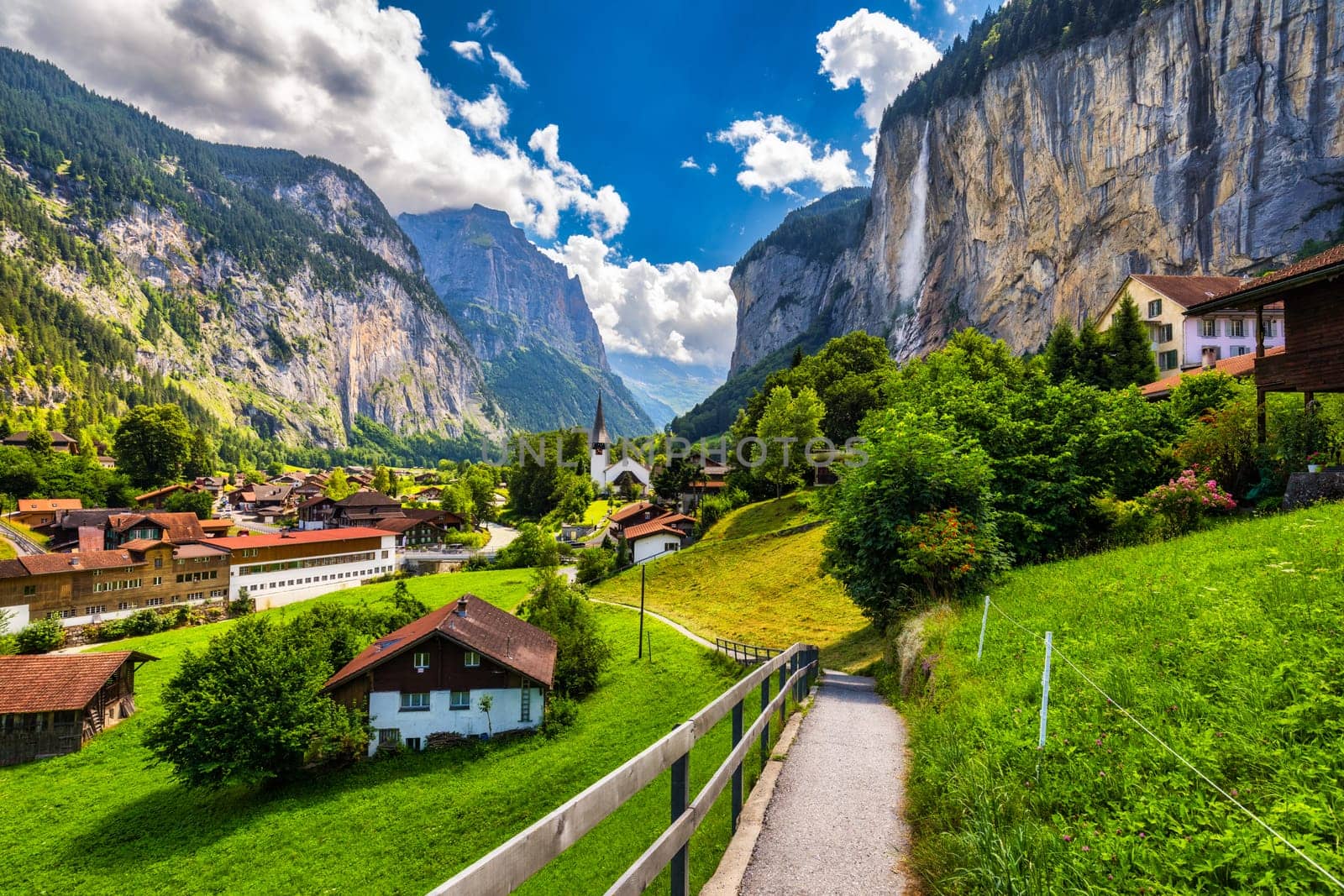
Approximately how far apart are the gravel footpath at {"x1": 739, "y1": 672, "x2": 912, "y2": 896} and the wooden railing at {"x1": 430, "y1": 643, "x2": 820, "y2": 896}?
2.02ft

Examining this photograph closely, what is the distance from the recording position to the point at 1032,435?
20.1 metres

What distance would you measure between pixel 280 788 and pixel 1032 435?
1188 inches

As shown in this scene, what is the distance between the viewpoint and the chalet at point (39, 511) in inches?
2638

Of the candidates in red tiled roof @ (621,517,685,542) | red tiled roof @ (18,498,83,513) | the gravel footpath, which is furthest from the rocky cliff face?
red tiled roof @ (18,498,83,513)

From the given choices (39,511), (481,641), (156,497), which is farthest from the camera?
(156,497)

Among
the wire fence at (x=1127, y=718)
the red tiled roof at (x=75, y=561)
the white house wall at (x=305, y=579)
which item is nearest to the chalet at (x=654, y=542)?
the white house wall at (x=305, y=579)

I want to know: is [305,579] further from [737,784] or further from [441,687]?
[737,784]

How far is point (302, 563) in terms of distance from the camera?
192 ft

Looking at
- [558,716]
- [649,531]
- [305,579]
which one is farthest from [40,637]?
[649,531]

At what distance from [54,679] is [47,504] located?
56.7 meters

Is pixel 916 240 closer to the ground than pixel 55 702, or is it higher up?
higher up

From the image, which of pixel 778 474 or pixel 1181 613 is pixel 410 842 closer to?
pixel 1181 613

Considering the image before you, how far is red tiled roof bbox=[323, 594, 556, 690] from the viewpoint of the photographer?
25672 millimetres

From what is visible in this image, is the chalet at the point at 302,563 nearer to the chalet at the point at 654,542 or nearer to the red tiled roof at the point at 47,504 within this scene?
the chalet at the point at 654,542
